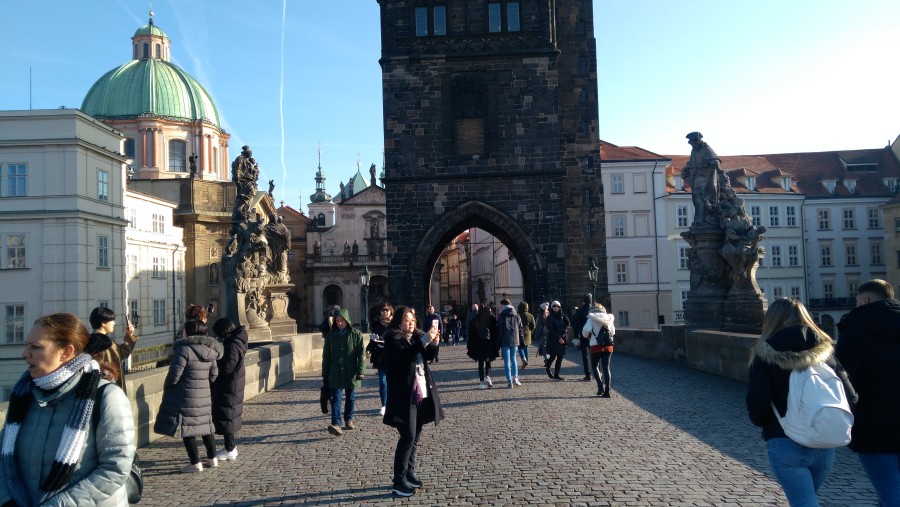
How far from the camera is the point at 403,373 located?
6504 mm

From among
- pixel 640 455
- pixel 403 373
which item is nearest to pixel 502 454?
pixel 640 455

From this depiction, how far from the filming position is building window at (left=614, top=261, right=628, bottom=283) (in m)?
48.6

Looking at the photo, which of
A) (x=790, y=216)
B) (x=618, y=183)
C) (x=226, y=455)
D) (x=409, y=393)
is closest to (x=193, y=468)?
(x=226, y=455)

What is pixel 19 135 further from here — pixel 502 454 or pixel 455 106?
pixel 502 454

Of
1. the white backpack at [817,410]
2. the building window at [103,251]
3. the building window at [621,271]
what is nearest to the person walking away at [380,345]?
the white backpack at [817,410]

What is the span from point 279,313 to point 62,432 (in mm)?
15389

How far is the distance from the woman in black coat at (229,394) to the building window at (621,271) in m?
42.4

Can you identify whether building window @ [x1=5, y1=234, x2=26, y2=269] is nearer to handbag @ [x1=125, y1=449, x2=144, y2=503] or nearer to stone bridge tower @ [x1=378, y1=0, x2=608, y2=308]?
stone bridge tower @ [x1=378, y1=0, x2=608, y2=308]

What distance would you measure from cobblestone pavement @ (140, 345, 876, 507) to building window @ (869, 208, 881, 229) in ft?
162

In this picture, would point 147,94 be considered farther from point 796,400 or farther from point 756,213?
point 796,400

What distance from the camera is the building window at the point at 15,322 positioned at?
106ft

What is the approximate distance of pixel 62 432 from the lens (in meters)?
3.02

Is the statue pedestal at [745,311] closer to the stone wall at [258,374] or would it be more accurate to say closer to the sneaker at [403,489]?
the stone wall at [258,374]

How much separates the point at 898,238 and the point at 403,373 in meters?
54.0
